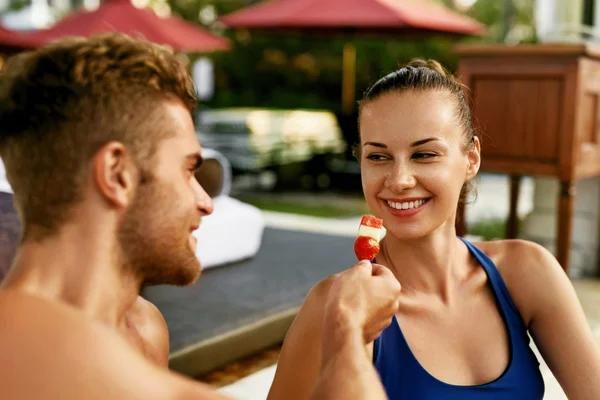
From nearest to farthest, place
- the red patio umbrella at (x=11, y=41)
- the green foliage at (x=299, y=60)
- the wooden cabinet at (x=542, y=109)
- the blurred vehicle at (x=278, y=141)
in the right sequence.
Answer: the wooden cabinet at (x=542, y=109)
the red patio umbrella at (x=11, y=41)
the blurred vehicle at (x=278, y=141)
the green foliage at (x=299, y=60)

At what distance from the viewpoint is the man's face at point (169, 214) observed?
1007 millimetres

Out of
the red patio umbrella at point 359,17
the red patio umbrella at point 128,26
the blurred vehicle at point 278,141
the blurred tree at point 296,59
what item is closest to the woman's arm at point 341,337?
the red patio umbrella at point 359,17

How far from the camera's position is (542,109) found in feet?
12.7

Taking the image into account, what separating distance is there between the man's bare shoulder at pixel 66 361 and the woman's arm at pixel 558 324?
0.99 meters

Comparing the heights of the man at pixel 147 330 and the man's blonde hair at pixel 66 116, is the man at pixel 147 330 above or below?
below

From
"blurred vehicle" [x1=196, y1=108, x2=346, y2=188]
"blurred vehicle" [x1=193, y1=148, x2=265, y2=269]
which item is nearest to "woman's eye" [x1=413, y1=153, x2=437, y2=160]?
"blurred vehicle" [x1=193, y1=148, x2=265, y2=269]

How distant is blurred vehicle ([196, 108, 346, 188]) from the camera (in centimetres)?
856

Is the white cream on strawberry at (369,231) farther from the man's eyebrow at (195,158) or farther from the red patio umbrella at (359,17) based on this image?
the red patio umbrella at (359,17)

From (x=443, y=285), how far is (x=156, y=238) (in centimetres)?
89

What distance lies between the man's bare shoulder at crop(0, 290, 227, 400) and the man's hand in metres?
0.27

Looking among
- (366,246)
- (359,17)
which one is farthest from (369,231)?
(359,17)

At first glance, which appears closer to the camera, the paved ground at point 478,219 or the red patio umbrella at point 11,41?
the paved ground at point 478,219

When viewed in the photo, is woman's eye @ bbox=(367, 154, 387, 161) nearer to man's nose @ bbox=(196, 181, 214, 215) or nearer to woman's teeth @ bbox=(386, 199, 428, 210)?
woman's teeth @ bbox=(386, 199, 428, 210)

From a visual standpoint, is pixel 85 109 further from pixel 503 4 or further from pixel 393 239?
pixel 503 4
